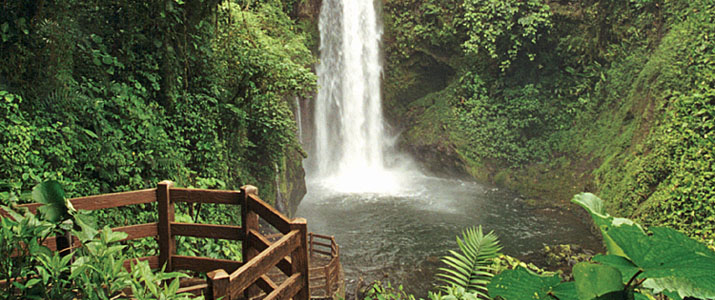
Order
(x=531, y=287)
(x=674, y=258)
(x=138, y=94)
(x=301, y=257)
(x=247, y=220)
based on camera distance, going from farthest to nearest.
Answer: (x=138, y=94)
(x=247, y=220)
(x=301, y=257)
(x=531, y=287)
(x=674, y=258)

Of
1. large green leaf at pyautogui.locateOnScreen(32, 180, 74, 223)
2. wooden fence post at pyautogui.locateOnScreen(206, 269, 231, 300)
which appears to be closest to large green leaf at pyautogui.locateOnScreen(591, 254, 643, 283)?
wooden fence post at pyautogui.locateOnScreen(206, 269, 231, 300)

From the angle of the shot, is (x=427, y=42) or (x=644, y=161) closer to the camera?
(x=644, y=161)

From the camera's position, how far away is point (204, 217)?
24.0 ft

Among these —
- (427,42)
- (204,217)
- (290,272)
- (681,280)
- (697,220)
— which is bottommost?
(697,220)

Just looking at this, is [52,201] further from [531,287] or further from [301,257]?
[531,287]

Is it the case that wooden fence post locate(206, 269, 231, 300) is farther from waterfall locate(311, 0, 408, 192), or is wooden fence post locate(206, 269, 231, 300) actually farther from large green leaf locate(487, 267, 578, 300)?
waterfall locate(311, 0, 408, 192)

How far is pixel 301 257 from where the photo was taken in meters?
2.96

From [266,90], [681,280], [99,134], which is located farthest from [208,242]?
[681,280]

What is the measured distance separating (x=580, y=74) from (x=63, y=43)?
47.9 ft

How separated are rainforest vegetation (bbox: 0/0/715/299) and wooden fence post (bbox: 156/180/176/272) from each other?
0.98 feet

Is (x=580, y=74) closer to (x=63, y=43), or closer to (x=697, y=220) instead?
(x=697, y=220)

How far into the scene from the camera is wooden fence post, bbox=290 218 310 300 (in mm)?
2914

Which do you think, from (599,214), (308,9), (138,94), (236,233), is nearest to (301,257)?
(236,233)

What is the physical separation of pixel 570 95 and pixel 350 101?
26.4 feet
